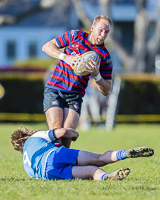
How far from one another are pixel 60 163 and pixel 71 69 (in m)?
1.60

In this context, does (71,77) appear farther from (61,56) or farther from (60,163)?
(60,163)

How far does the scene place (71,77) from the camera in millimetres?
6242

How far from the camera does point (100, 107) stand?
17.3m

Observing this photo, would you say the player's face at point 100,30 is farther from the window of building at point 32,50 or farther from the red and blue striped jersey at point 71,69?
the window of building at point 32,50

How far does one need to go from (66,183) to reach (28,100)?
1350 cm

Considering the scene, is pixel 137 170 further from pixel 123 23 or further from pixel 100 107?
pixel 123 23

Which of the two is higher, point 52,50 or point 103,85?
point 52,50

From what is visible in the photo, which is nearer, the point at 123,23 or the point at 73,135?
the point at 73,135

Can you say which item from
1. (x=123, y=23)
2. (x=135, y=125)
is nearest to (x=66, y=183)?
(x=135, y=125)

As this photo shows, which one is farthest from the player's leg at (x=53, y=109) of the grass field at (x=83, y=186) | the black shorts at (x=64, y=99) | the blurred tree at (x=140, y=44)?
the blurred tree at (x=140, y=44)

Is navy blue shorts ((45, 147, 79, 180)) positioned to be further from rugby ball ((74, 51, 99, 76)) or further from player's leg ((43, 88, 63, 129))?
rugby ball ((74, 51, 99, 76))

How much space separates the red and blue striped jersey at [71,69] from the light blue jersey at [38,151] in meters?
1.10

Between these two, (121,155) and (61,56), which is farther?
(61,56)

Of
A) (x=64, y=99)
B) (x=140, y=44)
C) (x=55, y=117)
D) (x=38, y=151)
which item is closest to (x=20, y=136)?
(x=38, y=151)
